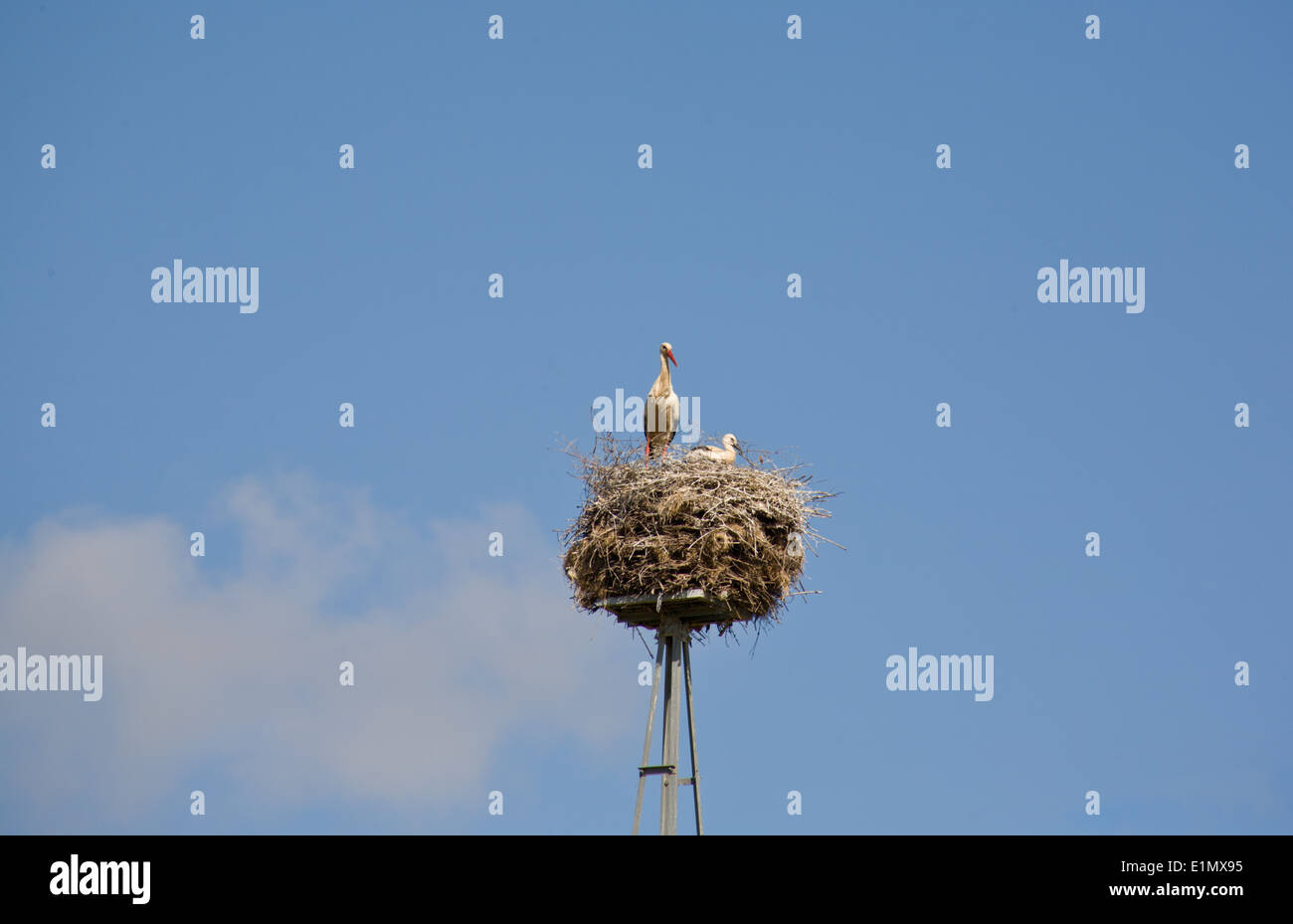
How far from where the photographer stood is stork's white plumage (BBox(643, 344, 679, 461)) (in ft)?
62.1

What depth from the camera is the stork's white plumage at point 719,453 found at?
57.8 feet

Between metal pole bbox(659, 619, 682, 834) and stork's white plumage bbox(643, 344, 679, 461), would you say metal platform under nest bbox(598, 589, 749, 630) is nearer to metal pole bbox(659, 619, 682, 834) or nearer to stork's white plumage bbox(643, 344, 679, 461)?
metal pole bbox(659, 619, 682, 834)

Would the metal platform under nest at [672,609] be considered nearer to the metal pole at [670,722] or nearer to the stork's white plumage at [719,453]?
the metal pole at [670,722]

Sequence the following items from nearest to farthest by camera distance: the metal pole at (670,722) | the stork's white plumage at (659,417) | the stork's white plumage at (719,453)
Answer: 1. the metal pole at (670,722)
2. the stork's white plumage at (719,453)
3. the stork's white plumage at (659,417)

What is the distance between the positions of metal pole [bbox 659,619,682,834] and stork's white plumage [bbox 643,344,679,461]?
2.19m

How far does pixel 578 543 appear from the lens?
688 inches

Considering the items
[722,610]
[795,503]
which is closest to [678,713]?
[722,610]

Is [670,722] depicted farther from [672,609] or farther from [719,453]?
[719,453]

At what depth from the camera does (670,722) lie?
56.1 feet

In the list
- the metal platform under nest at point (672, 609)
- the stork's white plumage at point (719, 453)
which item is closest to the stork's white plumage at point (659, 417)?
the stork's white plumage at point (719, 453)

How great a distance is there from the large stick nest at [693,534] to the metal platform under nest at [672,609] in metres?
0.05
